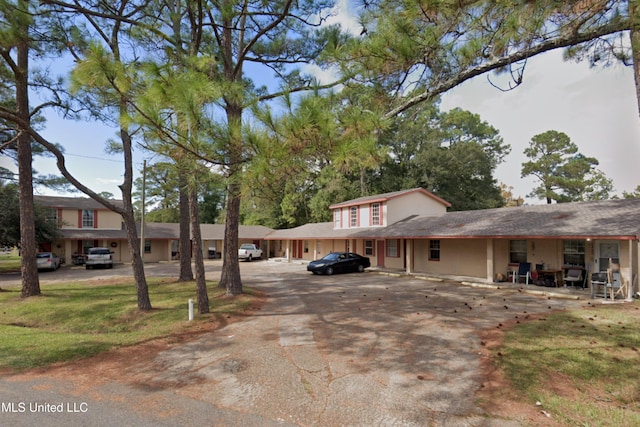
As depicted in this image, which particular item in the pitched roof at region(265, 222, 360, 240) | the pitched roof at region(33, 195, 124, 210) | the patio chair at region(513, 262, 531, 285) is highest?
the pitched roof at region(33, 195, 124, 210)

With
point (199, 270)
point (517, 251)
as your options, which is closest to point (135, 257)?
point (199, 270)

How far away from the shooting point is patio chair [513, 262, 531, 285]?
14.3m

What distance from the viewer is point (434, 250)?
18.8 metres

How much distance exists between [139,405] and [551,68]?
9.00m

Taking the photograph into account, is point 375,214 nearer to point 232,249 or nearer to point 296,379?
point 232,249

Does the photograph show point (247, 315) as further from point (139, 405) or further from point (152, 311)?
point (139, 405)

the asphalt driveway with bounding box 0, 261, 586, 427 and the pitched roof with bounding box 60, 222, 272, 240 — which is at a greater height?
the pitched roof with bounding box 60, 222, 272, 240

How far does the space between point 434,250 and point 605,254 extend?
7.68 m

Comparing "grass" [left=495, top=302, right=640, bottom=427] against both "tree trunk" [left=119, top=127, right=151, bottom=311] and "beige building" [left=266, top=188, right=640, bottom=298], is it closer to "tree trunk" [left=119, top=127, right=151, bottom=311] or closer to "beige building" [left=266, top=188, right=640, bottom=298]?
"beige building" [left=266, top=188, right=640, bottom=298]

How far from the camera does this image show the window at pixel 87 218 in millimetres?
29500

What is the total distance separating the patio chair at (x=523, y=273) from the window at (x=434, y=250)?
430 centimetres

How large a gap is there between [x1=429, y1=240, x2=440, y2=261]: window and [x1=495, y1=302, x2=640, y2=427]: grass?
10301 millimetres

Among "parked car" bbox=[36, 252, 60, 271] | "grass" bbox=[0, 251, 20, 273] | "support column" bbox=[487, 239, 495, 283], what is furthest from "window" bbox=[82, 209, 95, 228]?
"support column" bbox=[487, 239, 495, 283]

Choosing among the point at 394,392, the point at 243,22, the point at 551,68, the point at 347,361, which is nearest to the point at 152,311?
the point at 347,361
